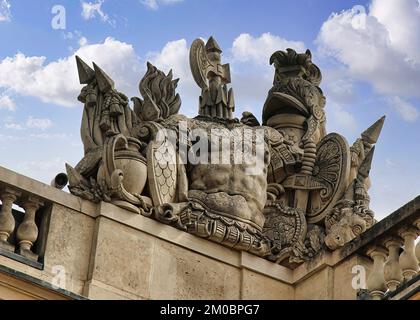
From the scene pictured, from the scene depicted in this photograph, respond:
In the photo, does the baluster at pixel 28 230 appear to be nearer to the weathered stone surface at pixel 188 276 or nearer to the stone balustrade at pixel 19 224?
the stone balustrade at pixel 19 224

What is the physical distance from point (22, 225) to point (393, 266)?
3339mm

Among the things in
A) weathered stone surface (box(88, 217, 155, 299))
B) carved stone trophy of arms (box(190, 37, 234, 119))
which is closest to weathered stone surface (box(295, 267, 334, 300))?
weathered stone surface (box(88, 217, 155, 299))

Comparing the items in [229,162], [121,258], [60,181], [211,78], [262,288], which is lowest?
[121,258]

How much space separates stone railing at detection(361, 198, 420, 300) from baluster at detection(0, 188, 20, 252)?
10.6 ft

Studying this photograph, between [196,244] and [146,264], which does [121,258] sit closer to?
[146,264]

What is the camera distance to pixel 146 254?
780 inches

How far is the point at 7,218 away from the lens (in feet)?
62.6

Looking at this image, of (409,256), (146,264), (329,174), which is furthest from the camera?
(329,174)

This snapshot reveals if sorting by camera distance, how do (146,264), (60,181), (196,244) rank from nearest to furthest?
1. (146,264)
2. (60,181)
3. (196,244)

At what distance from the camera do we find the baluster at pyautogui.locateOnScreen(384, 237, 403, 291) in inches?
740

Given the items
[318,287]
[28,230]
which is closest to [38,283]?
[28,230]

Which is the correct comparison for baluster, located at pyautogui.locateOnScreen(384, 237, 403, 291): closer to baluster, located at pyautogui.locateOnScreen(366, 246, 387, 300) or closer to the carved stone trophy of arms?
baluster, located at pyautogui.locateOnScreen(366, 246, 387, 300)

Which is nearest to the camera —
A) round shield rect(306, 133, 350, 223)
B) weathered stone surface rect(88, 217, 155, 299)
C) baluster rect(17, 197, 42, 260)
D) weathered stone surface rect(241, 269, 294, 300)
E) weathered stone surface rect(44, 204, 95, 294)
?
baluster rect(17, 197, 42, 260)

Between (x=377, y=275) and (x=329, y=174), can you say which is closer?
(x=377, y=275)
